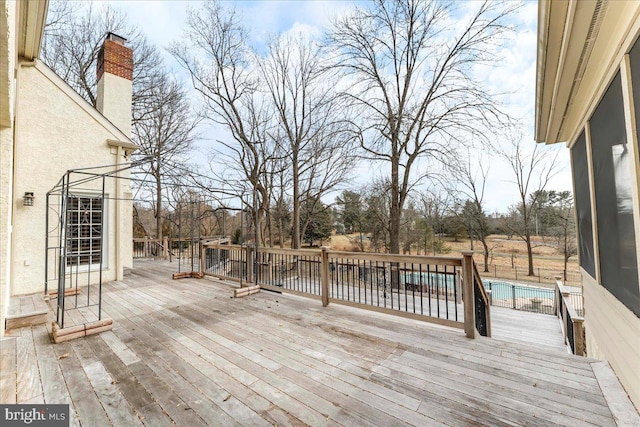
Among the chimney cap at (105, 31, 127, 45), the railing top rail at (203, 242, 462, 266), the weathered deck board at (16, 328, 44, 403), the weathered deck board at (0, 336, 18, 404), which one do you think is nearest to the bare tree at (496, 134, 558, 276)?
the railing top rail at (203, 242, 462, 266)

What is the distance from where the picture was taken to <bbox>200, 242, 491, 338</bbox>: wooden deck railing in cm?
339

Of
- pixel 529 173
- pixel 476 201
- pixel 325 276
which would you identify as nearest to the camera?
pixel 325 276

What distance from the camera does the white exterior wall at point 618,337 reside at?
207cm

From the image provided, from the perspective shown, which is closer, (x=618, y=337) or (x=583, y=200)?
(x=618, y=337)

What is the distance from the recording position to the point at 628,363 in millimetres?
2188

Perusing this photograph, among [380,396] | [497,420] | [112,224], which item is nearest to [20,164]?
[112,224]

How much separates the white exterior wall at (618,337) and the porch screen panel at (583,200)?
1.70 feet

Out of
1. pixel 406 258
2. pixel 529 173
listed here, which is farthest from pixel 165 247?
pixel 529 173

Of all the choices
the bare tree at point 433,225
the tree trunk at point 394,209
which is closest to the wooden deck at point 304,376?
the tree trunk at point 394,209

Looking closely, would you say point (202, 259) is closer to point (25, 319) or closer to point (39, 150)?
point (25, 319)

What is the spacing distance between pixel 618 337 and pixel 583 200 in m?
2.38

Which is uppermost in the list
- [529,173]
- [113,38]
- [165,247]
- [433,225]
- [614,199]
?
[113,38]

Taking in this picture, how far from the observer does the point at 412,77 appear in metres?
10.4

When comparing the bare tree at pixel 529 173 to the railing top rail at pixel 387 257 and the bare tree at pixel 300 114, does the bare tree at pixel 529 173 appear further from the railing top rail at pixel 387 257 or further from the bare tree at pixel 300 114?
the railing top rail at pixel 387 257
